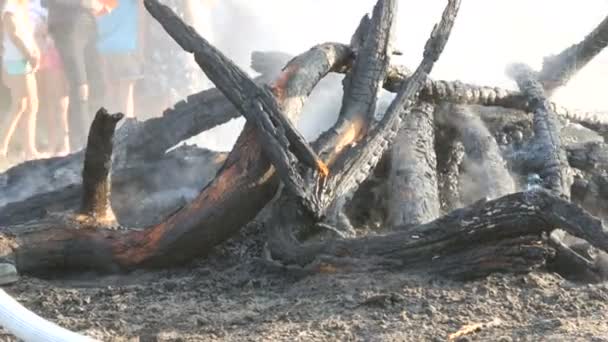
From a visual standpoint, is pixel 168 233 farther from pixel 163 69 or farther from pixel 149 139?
pixel 163 69

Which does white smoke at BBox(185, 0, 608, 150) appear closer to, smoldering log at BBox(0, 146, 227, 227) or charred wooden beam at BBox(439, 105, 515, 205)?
smoldering log at BBox(0, 146, 227, 227)

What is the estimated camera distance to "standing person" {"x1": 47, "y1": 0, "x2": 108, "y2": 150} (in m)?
7.82

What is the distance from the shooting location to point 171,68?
951 centimetres

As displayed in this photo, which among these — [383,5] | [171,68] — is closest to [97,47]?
[171,68]

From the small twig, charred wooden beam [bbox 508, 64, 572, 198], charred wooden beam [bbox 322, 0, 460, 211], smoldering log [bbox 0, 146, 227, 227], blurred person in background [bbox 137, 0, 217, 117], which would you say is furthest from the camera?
blurred person in background [bbox 137, 0, 217, 117]

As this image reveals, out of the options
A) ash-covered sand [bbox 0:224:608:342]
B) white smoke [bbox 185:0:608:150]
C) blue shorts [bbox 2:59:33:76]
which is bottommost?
ash-covered sand [bbox 0:224:608:342]

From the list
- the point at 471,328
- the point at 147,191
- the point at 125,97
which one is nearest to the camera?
the point at 471,328

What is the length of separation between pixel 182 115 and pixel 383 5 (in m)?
1.18

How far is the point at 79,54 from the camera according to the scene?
807cm

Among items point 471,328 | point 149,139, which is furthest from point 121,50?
point 471,328

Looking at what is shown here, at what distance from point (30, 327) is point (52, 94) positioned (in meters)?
6.48

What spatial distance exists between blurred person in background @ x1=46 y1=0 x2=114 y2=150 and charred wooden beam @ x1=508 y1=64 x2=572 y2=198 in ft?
15.4

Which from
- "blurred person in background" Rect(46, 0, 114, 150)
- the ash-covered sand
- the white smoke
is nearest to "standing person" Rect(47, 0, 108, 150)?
"blurred person in background" Rect(46, 0, 114, 150)

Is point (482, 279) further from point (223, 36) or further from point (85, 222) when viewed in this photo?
point (223, 36)
